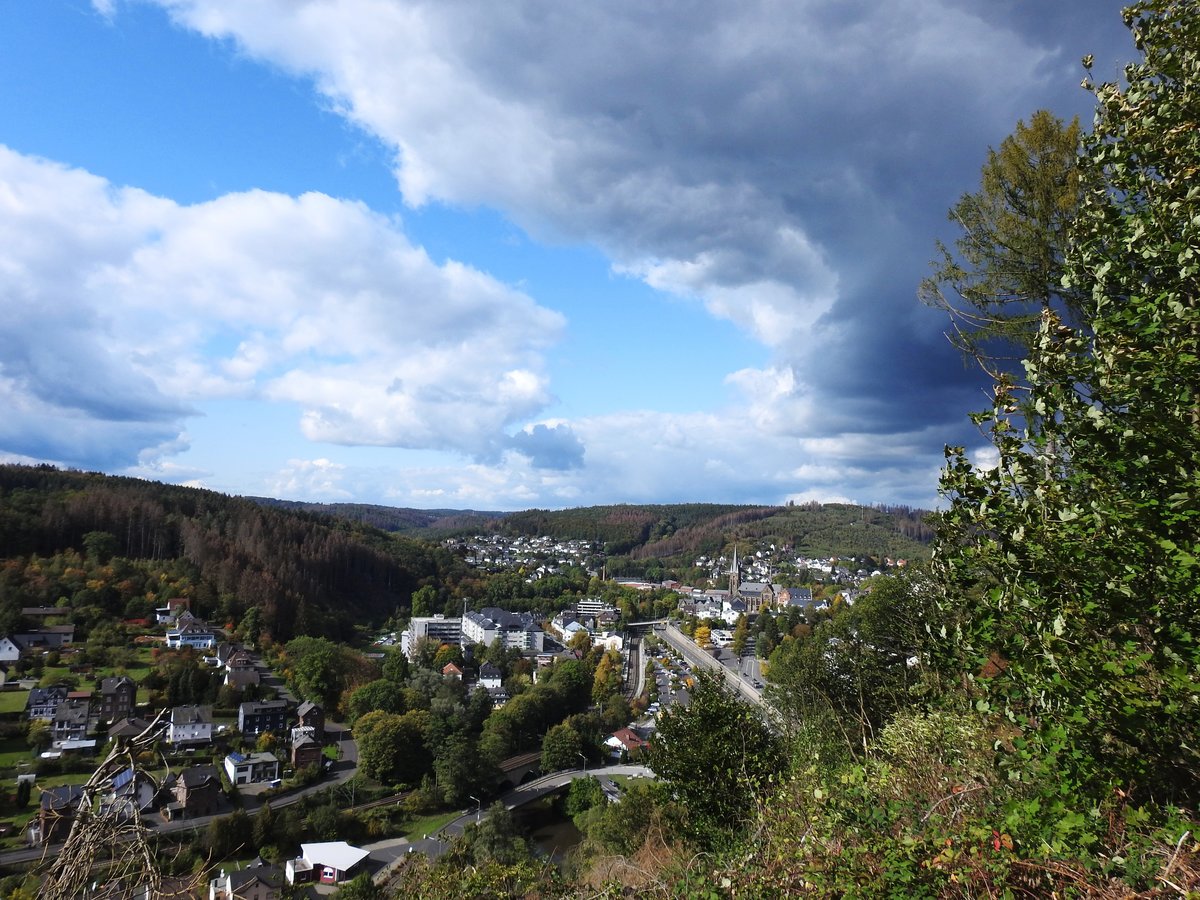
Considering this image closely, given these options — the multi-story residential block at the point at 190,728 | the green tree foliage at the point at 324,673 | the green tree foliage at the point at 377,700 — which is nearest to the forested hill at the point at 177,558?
the green tree foliage at the point at 324,673

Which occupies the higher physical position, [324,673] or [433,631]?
[324,673]

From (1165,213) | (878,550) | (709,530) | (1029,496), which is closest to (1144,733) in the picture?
(1029,496)

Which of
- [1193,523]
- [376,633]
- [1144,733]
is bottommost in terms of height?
[376,633]

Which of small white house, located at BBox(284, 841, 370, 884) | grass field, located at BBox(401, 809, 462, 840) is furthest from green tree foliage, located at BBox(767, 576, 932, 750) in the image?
grass field, located at BBox(401, 809, 462, 840)

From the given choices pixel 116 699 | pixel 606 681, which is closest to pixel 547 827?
pixel 606 681

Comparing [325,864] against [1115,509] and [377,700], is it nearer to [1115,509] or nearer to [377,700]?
[377,700]

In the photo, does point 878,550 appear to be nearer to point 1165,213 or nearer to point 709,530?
point 709,530

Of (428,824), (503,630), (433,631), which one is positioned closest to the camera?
(428,824)
